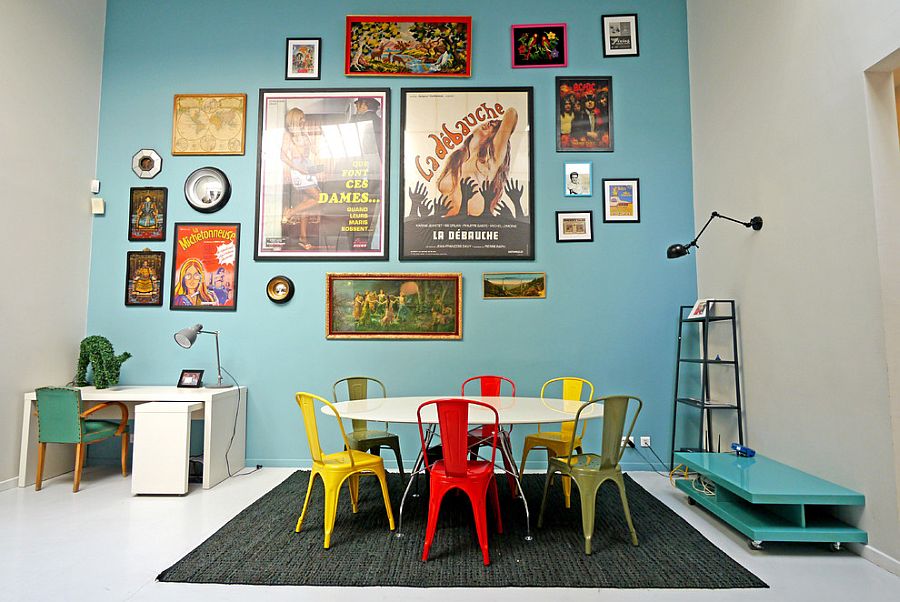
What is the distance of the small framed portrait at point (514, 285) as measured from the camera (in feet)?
15.4

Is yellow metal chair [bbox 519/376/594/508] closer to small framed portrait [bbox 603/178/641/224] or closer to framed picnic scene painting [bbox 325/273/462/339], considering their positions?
framed picnic scene painting [bbox 325/273/462/339]

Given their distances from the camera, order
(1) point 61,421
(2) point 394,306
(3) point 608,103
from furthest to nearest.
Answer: (3) point 608,103, (2) point 394,306, (1) point 61,421

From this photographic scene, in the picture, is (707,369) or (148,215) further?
(148,215)

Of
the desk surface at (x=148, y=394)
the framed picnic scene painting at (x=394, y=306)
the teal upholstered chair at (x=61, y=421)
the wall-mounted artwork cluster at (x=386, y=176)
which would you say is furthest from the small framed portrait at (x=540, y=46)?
the teal upholstered chair at (x=61, y=421)

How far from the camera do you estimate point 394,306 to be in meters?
4.71

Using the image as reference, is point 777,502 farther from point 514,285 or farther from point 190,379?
point 190,379

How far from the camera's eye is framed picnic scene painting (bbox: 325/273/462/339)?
15.4 ft

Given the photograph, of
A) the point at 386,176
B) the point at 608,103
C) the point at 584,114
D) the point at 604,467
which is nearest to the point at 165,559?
the point at 604,467

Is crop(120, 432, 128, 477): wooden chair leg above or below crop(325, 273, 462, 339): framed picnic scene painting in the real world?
below

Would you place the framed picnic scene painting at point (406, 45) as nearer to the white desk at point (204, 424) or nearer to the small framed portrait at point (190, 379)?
the small framed portrait at point (190, 379)

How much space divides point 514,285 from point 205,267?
2.94m

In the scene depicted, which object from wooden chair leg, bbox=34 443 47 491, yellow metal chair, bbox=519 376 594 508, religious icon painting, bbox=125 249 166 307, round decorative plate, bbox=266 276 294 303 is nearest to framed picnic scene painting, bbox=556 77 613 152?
yellow metal chair, bbox=519 376 594 508

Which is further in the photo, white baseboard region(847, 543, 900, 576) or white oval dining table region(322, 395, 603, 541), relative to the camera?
white oval dining table region(322, 395, 603, 541)

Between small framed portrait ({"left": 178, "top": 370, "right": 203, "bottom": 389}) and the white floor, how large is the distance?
2.98ft
